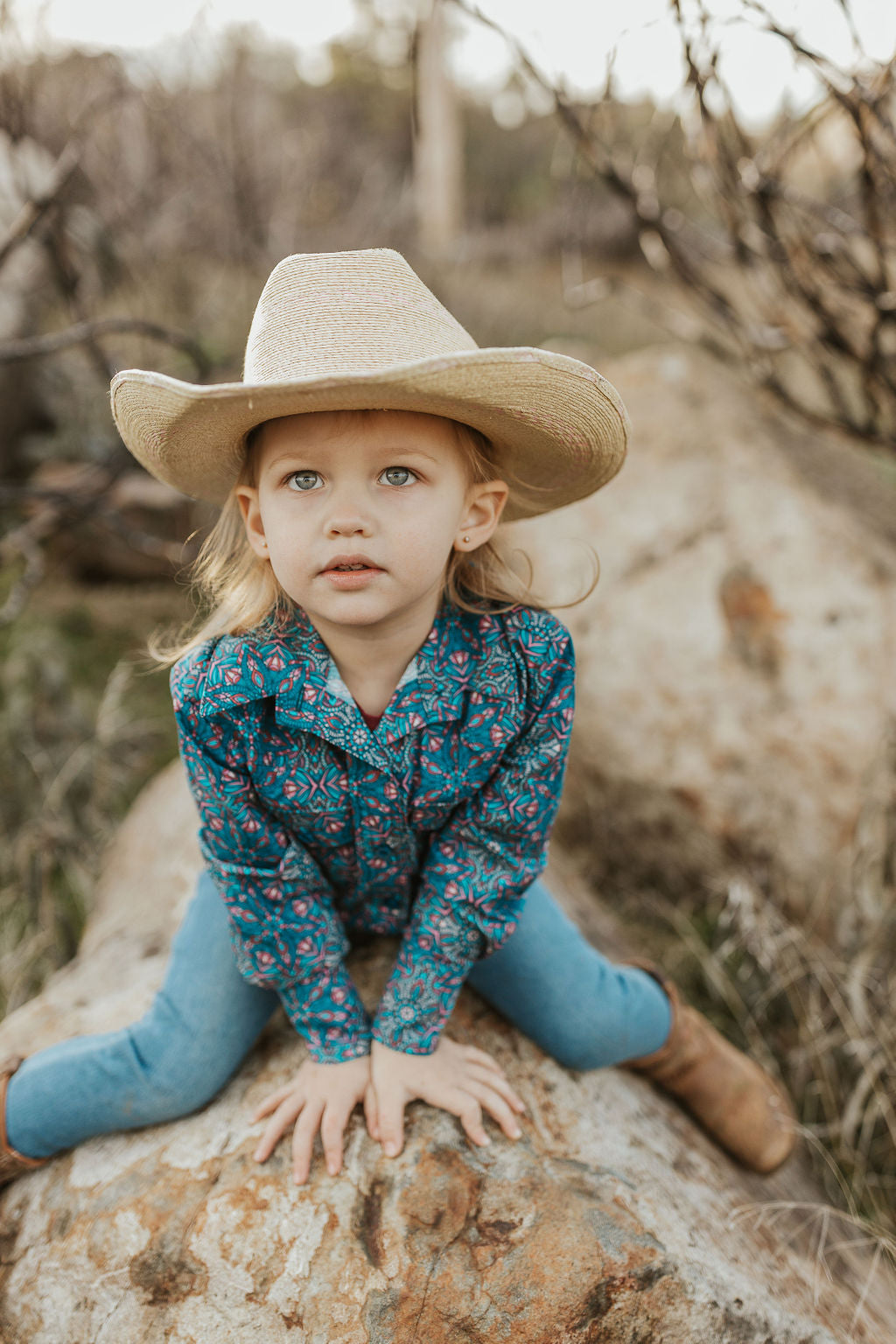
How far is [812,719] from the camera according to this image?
2.59 m

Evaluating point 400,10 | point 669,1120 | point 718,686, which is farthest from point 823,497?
point 400,10

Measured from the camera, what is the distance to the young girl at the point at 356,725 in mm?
1365

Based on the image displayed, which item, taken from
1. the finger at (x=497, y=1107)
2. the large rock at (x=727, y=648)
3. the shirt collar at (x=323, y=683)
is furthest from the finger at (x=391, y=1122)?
the large rock at (x=727, y=648)

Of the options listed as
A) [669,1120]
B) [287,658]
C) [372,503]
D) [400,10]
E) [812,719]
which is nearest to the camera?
[372,503]

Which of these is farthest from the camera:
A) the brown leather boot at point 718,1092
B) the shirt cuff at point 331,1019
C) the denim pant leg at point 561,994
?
the brown leather boot at point 718,1092

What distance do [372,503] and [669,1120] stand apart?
135 cm

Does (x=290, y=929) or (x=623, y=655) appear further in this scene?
(x=623, y=655)

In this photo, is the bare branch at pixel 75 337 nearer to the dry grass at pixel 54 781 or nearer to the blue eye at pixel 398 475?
the dry grass at pixel 54 781

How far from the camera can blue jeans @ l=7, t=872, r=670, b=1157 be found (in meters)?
1.63

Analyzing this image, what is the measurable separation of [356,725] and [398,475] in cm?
39

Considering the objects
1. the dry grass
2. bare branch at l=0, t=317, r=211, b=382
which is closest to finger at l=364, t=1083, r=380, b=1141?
the dry grass

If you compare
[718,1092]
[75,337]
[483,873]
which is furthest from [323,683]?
[75,337]

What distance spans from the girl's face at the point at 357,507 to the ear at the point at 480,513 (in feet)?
0.29

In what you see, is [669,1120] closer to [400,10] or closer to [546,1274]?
[546,1274]
